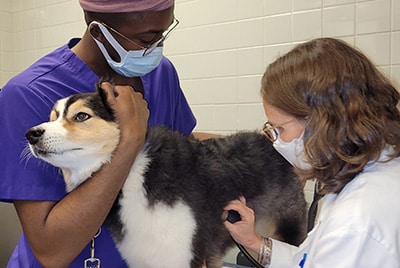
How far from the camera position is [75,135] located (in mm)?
1228

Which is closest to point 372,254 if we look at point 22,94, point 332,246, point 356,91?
point 332,246

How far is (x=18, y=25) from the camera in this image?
3.28m

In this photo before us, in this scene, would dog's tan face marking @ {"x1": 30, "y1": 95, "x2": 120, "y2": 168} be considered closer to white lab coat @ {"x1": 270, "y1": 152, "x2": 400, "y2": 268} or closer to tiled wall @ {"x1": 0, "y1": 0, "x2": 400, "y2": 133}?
white lab coat @ {"x1": 270, "y1": 152, "x2": 400, "y2": 268}

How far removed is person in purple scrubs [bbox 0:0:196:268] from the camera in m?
1.16

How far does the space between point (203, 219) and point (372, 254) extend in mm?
560


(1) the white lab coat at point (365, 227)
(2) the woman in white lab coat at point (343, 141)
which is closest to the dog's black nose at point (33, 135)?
(2) the woman in white lab coat at point (343, 141)

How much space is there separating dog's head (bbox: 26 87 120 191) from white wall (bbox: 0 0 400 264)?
1153 mm

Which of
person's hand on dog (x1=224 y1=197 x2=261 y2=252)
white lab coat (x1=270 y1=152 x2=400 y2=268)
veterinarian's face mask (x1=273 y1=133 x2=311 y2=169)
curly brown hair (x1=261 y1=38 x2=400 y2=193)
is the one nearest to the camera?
white lab coat (x1=270 y1=152 x2=400 y2=268)

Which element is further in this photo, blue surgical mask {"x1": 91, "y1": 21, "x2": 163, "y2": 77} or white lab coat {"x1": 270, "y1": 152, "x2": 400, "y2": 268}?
blue surgical mask {"x1": 91, "y1": 21, "x2": 163, "y2": 77}

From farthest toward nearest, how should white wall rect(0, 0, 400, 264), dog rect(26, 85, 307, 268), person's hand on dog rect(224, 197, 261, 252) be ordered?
1. white wall rect(0, 0, 400, 264)
2. person's hand on dog rect(224, 197, 261, 252)
3. dog rect(26, 85, 307, 268)

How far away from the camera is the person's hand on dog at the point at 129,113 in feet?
3.94

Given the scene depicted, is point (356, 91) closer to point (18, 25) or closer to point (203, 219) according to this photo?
point (203, 219)

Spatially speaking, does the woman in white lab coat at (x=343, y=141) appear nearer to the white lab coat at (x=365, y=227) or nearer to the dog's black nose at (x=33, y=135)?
the white lab coat at (x=365, y=227)

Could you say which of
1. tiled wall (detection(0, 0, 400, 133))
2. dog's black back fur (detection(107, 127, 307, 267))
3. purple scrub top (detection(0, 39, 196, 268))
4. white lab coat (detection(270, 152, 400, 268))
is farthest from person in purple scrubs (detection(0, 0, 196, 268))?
tiled wall (detection(0, 0, 400, 133))
